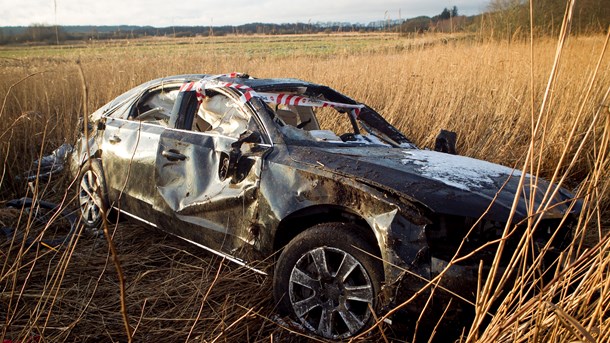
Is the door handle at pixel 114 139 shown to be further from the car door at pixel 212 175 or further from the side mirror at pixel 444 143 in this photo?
the side mirror at pixel 444 143

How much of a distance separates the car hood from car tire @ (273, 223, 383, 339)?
0.32 meters

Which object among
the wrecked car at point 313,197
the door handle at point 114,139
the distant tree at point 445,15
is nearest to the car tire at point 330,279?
the wrecked car at point 313,197

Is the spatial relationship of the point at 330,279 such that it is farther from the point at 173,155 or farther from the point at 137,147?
the point at 137,147

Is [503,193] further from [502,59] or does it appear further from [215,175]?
[502,59]

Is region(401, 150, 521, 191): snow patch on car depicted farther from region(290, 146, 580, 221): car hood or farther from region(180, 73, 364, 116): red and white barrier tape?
region(180, 73, 364, 116): red and white barrier tape

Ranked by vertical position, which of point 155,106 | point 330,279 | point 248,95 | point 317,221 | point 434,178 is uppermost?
point 248,95

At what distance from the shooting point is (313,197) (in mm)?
2666

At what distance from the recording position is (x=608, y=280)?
131 centimetres

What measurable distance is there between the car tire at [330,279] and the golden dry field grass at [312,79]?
0.53 feet

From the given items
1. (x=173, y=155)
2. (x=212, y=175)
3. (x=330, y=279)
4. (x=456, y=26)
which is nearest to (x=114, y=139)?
(x=173, y=155)

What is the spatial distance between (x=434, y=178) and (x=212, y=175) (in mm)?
1445

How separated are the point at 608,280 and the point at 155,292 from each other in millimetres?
2620

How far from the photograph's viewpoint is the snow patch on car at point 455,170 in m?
2.67

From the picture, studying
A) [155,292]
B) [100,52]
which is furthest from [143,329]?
[100,52]
